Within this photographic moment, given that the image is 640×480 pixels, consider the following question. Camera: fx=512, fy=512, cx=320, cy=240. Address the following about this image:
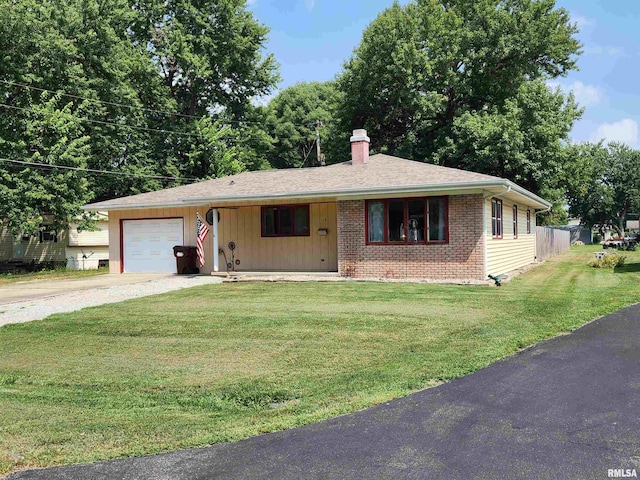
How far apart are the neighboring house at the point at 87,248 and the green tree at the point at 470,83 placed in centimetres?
1565

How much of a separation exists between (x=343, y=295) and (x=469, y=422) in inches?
294

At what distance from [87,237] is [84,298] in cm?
1663

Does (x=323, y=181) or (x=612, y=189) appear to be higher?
(x=612, y=189)

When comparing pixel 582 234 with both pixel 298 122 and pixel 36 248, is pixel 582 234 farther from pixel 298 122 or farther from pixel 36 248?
pixel 36 248

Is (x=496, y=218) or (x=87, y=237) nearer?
(x=496, y=218)

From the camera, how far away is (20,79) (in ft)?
80.7

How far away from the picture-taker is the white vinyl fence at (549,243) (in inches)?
942

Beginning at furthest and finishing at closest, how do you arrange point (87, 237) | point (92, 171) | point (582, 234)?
point (582, 234), point (92, 171), point (87, 237)

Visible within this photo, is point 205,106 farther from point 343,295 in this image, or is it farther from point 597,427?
point 597,427

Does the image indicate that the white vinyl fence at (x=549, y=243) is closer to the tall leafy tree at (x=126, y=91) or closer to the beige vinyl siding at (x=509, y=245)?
the beige vinyl siding at (x=509, y=245)

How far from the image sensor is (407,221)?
1444cm

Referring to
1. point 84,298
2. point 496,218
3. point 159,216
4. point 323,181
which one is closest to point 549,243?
point 496,218

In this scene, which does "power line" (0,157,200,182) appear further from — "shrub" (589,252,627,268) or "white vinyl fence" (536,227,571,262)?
"shrub" (589,252,627,268)

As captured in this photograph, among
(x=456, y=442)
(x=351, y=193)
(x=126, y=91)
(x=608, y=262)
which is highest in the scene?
(x=126, y=91)
